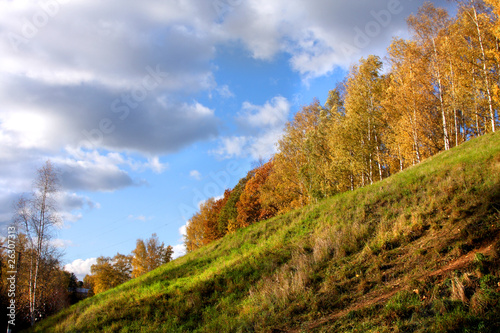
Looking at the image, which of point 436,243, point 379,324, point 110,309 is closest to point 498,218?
point 436,243

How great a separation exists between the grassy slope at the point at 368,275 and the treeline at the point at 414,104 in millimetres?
7073

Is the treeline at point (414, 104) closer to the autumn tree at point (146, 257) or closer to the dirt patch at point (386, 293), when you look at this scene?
the dirt patch at point (386, 293)

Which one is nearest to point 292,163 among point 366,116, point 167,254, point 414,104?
point 366,116

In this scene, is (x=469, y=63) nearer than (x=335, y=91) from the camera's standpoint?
Yes

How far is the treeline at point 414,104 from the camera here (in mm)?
19562

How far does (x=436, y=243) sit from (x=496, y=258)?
1744mm

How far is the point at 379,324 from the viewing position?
5438 mm

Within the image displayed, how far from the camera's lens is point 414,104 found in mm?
21906

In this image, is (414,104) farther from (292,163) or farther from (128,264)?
(128,264)

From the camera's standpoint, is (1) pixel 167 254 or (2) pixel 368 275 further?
(1) pixel 167 254

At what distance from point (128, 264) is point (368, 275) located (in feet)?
219

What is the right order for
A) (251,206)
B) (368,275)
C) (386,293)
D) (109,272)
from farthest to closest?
(109,272) → (251,206) → (368,275) → (386,293)

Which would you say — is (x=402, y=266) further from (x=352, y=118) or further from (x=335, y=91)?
(x=335, y=91)

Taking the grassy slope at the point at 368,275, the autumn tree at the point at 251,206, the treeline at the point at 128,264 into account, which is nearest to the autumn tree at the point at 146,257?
the treeline at the point at 128,264
